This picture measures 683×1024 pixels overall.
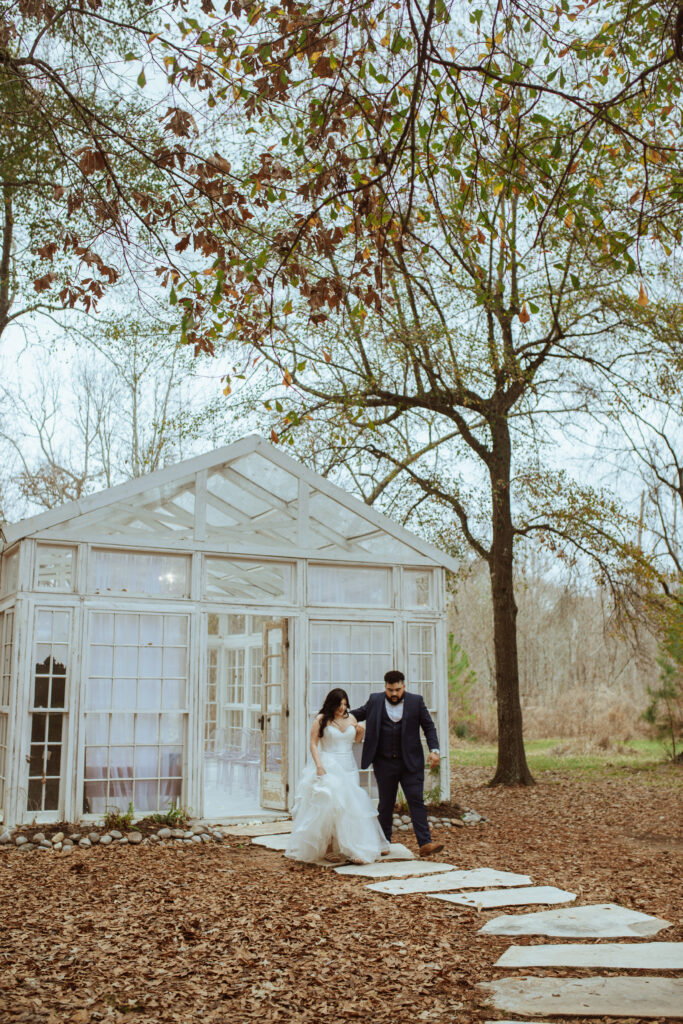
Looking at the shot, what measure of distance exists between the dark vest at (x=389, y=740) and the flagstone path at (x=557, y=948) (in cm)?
101

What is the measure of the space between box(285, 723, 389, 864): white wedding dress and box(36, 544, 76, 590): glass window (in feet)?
10.0

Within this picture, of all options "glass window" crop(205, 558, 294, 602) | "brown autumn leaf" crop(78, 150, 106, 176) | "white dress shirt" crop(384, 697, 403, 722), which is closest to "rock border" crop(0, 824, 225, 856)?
"white dress shirt" crop(384, 697, 403, 722)

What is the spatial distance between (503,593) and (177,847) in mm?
6930

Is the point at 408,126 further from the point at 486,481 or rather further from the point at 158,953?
the point at 486,481

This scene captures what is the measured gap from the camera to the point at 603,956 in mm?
4402

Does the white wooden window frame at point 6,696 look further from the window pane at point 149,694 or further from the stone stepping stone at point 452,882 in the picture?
the stone stepping stone at point 452,882

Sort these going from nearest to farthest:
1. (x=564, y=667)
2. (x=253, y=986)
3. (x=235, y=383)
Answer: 1. (x=253, y=986)
2. (x=235, y=383)
3. (x=564, y=667)

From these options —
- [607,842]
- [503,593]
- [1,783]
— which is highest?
[503,593]

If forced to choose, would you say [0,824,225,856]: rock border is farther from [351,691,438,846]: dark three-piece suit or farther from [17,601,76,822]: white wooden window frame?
[351,691,438,846]: dark three-piece suit

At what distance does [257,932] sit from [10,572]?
5.21 metres

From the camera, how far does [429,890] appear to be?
20.4ft

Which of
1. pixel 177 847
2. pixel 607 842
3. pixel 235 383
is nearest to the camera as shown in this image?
pixel 177 847

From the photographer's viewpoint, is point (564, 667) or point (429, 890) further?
point (564, 667)

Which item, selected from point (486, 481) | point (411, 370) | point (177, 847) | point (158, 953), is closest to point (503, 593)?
point (486, 481)
